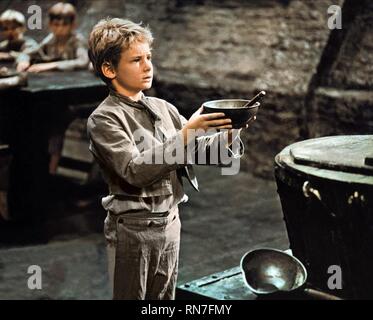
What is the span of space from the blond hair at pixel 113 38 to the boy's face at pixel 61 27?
435 centimetres

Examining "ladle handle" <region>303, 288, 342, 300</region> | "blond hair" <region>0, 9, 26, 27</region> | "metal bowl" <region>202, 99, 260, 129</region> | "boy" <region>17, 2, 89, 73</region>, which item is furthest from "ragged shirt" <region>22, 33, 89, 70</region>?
"metal bowl" <region>202, 99, 260, 129</region>

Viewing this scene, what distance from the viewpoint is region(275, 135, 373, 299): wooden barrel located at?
12.7 feet

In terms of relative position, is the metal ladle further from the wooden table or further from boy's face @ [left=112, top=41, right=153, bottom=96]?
the wooden table

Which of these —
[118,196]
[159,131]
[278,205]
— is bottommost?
[278,205]

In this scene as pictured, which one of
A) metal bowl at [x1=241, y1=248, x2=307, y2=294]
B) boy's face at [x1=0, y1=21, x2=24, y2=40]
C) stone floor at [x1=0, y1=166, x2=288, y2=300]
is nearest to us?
metal bowl at [x1=241, y1=248, x2=307, y2=294]

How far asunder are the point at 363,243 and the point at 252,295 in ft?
2.74

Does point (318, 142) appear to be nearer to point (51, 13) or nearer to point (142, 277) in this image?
point (142, 277)

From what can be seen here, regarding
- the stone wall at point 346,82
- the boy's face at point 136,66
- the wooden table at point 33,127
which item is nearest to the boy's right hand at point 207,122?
the boy's face at point 136,66

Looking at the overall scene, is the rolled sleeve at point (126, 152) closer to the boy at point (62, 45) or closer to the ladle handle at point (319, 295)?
the ladle handle at point (319, 295)

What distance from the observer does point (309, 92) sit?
7.68m

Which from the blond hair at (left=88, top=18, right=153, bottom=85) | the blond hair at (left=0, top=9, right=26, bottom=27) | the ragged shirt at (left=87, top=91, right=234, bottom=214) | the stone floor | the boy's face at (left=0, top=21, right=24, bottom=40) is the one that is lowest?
the stone floor

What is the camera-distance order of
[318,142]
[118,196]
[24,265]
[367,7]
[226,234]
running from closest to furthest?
1. [118,196]
2. [318,142]
3. [24,265]
4. [226,234]
5. [367,7]

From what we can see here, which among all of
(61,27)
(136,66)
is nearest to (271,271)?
(136,66)
